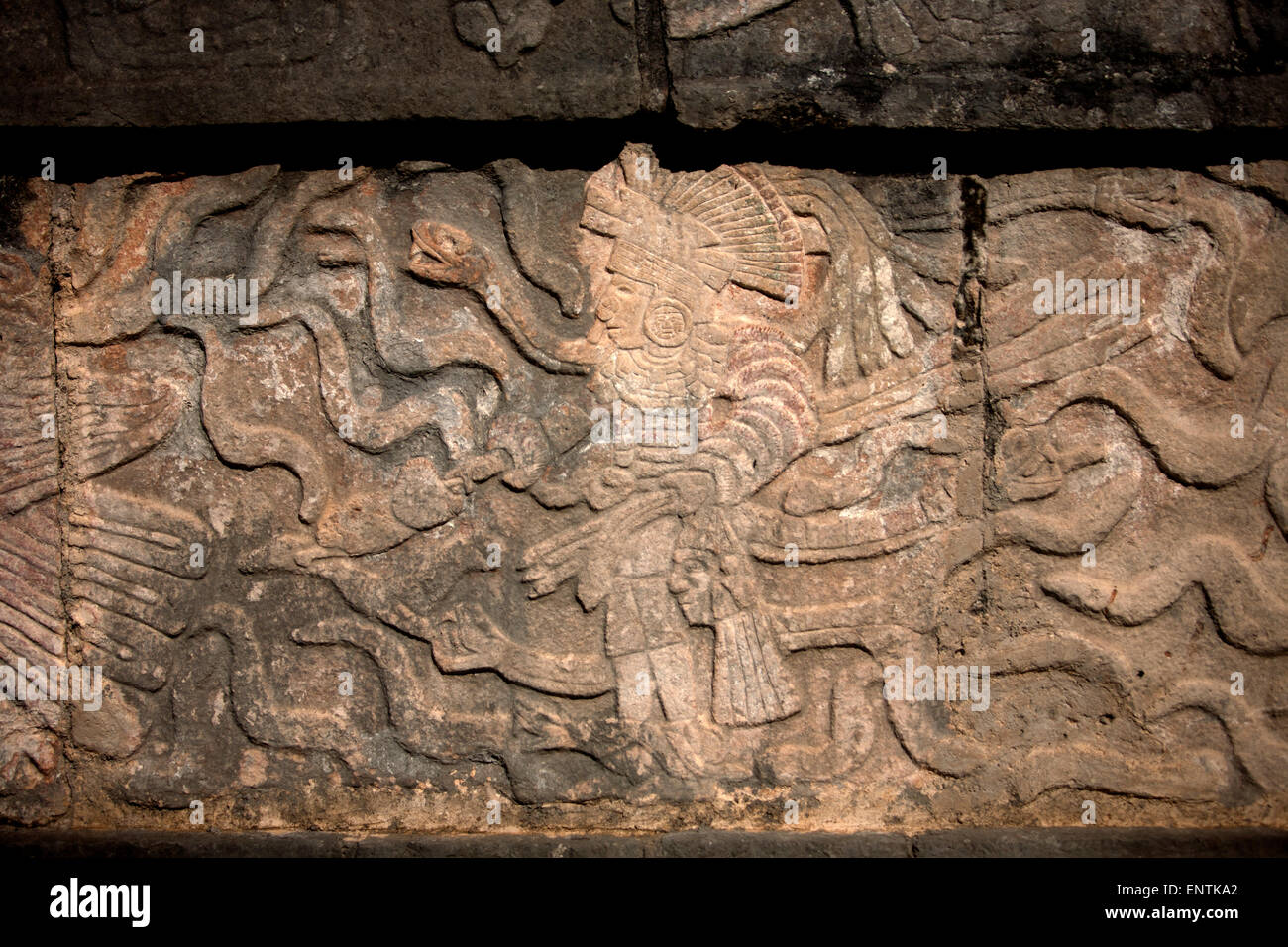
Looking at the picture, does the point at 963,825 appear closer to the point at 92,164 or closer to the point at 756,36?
the point at 756,36

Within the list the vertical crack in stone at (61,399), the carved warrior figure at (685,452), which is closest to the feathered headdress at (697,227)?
the carved warrior figure at (685,452)

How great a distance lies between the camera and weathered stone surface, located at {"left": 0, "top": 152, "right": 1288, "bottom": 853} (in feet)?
8.52

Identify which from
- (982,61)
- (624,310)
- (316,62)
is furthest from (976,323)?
(316,62)

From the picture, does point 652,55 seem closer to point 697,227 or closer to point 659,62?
point 659,62

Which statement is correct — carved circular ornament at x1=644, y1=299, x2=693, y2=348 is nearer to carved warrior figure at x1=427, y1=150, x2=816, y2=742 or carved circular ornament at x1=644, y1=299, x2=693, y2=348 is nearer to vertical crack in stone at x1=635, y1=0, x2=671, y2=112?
carved warrior figure at x1=427, y1=150, x2=816, y2=742

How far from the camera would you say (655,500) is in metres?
2.62

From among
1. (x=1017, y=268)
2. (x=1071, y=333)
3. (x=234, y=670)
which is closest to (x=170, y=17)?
(x=234, y=670)

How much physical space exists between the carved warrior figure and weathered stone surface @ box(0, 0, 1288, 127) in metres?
0.37

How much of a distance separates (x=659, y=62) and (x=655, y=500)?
1.05 metres

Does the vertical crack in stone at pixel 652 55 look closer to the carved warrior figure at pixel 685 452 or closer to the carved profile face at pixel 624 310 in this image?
the carved warrior figure at pixel 685 452

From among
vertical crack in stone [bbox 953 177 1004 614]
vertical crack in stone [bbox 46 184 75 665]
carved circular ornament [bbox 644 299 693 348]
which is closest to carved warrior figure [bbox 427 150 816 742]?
carved circular ornament [bbox 644 299 693 348]

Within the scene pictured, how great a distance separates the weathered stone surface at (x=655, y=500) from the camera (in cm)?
260

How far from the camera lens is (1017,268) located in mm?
2615

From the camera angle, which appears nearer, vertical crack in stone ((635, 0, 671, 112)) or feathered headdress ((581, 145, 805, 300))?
vertical crack in stone ((635, 0, 671, 112))
